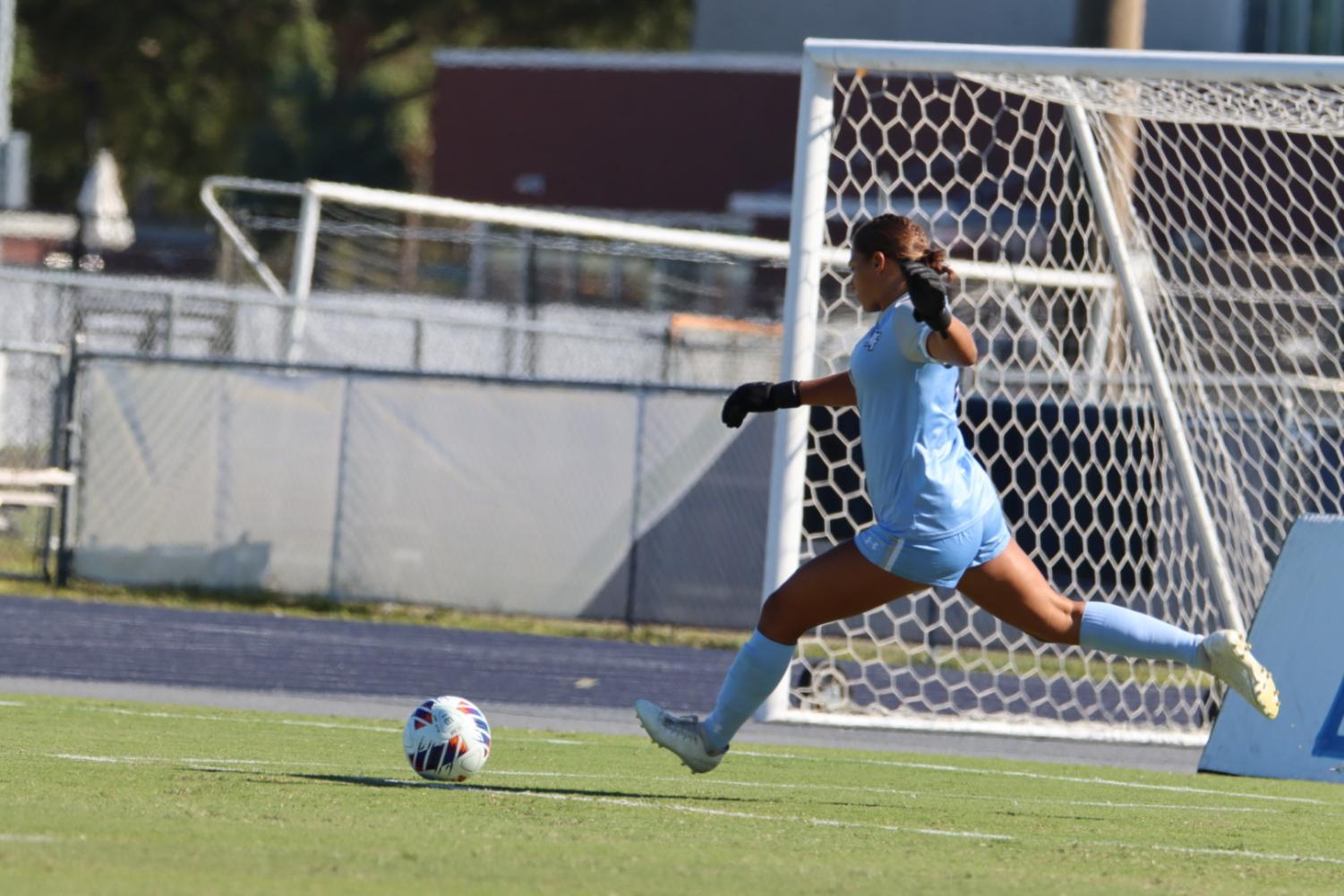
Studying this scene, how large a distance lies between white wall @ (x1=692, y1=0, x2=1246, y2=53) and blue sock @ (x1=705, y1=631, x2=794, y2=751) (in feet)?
88.6


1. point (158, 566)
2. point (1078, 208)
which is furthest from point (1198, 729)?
point (158, 566)

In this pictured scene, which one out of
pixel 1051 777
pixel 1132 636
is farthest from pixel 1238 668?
pixel 1051 777

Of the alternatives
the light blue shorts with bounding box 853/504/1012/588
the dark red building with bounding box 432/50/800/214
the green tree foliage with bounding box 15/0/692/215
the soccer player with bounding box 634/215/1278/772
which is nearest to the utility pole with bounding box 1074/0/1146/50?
the soccer player with bounding box 634/215/1278/772

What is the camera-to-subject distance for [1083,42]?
50.3ft

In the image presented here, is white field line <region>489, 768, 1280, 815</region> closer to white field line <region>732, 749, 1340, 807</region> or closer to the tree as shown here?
white field line <region>732, 749, 1340, 807</region>

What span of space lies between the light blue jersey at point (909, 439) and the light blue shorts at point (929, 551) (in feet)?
0.07

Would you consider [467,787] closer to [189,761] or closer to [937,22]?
[189,761]

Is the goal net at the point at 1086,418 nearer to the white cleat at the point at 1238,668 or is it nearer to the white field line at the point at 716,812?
the white cleat at the point at 1238,668

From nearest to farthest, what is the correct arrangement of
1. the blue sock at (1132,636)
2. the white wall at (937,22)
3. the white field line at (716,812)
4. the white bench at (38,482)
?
the white field line at (716,812), the blue sock at (1132,636), the white bench at (38,482), the white wall at (937,22)

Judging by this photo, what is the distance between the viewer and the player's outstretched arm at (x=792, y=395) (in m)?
7.30

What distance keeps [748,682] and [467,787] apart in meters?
1.00

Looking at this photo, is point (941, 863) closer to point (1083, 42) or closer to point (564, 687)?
point (564, 687)

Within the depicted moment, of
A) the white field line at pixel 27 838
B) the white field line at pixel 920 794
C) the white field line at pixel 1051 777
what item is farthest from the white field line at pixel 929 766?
the white field line at pixel 27 838

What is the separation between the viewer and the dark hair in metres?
6.88
